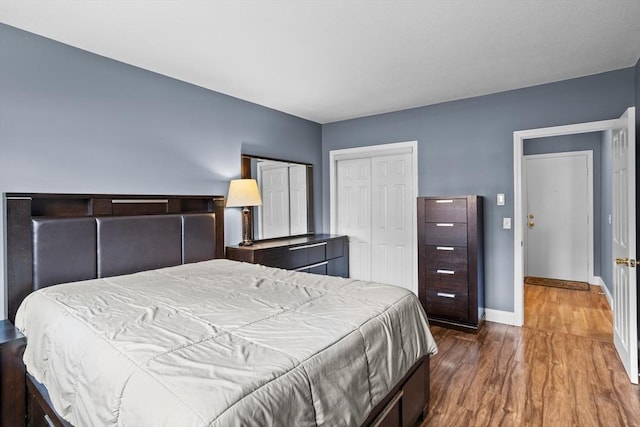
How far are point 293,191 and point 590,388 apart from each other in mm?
3440

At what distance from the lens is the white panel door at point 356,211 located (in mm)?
4820

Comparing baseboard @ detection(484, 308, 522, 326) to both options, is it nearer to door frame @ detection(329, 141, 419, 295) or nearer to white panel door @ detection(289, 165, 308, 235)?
door frame @ detection(329, 141, 419, 295)

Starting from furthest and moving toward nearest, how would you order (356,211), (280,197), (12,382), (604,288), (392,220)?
(356,211) → (604,288) → (392,220) → (280,197) → (12,382)

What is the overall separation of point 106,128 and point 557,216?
237 inches

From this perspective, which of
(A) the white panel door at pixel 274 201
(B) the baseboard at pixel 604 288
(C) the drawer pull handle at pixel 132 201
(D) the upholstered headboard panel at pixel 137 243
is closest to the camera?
(D) the upholstered headboard panel at pixel 137 243

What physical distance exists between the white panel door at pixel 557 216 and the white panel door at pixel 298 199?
366 cm

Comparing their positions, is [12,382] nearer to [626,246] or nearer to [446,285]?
[446,285]

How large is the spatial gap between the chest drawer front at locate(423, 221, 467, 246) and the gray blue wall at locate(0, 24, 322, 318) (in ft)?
6.76

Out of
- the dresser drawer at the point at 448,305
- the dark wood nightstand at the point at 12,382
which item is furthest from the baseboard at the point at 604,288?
the dark wood nightstand at the point at 12,382

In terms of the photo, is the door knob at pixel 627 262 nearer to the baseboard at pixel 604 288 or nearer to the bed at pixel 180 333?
the bed at pixel 180 333

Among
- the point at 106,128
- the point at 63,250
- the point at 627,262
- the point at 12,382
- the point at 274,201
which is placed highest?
the point at 106,128

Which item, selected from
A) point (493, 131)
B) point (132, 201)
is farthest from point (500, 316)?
point (132, 201)

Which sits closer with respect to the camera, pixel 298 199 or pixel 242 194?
pixel 242 194

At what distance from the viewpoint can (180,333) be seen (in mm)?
1364
